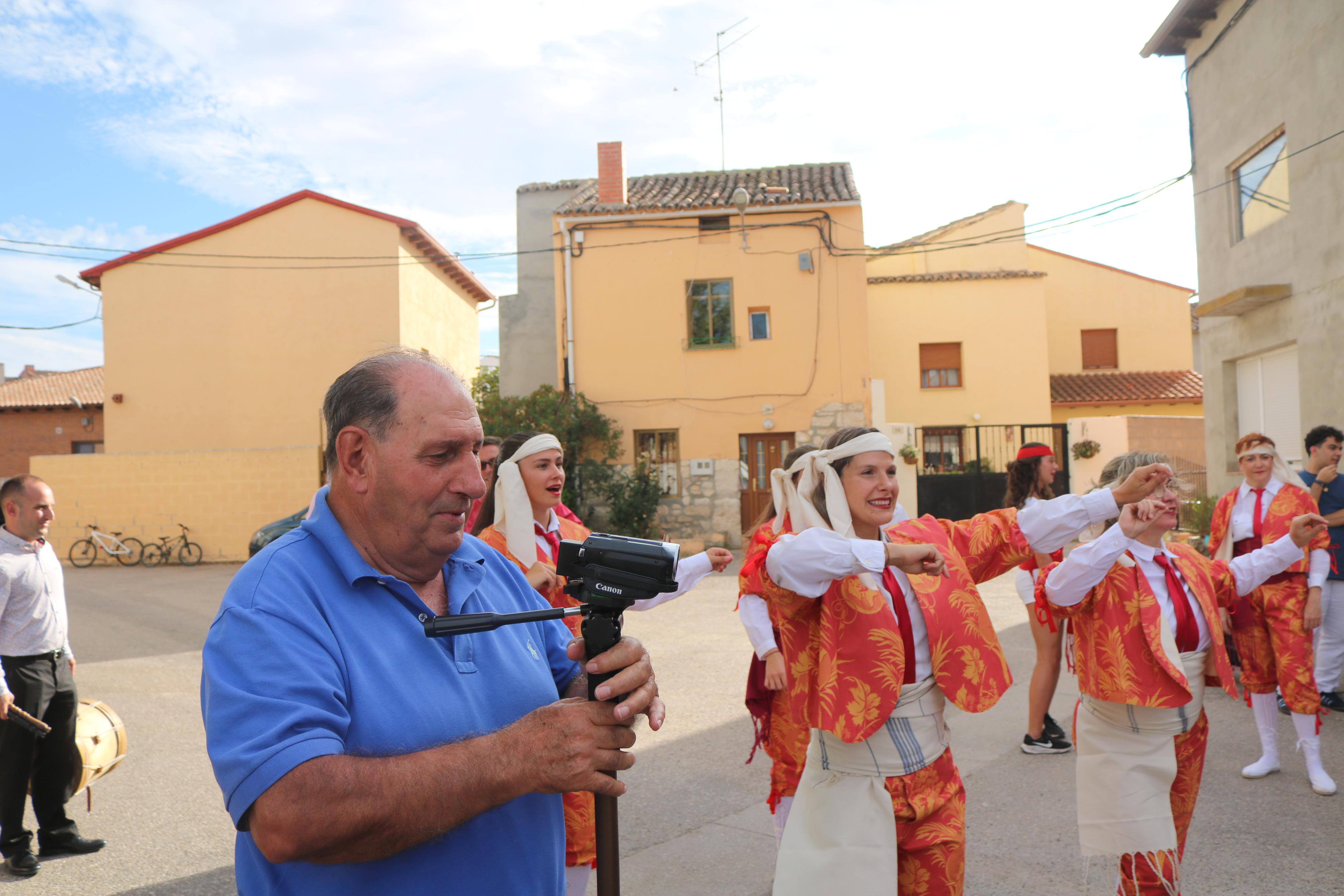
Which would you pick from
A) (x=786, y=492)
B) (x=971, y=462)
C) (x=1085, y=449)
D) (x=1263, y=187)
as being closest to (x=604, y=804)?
(x=786, y=492)

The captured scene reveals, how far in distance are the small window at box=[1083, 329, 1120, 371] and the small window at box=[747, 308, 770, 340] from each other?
1338 cm

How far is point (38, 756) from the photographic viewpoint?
4465mm

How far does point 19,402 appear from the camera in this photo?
2908 centimetres

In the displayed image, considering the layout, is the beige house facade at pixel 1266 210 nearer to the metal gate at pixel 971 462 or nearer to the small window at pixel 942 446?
the metal gate at pixel 971 462

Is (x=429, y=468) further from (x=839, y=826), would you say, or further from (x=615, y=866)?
(x=839, y=826)

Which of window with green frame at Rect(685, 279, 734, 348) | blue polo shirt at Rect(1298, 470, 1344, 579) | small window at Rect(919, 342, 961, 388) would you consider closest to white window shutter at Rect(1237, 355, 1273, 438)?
blue polo shirt at Rect(1298, 470, 1344, 579)

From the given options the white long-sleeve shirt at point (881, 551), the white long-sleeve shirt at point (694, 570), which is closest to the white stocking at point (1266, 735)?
the white long-sleeve shirt at point (881, 551)

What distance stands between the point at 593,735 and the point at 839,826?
4.98 feet

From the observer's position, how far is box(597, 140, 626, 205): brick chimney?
2009 centimetres

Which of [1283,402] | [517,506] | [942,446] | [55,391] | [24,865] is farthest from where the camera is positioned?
[55,391]

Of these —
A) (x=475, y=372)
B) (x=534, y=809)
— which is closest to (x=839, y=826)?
(x=534, y=809)

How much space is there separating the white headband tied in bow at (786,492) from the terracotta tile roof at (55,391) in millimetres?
31891

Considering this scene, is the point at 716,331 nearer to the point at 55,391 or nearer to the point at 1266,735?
the point at 1266,735

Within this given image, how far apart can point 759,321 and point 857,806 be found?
17.2m
